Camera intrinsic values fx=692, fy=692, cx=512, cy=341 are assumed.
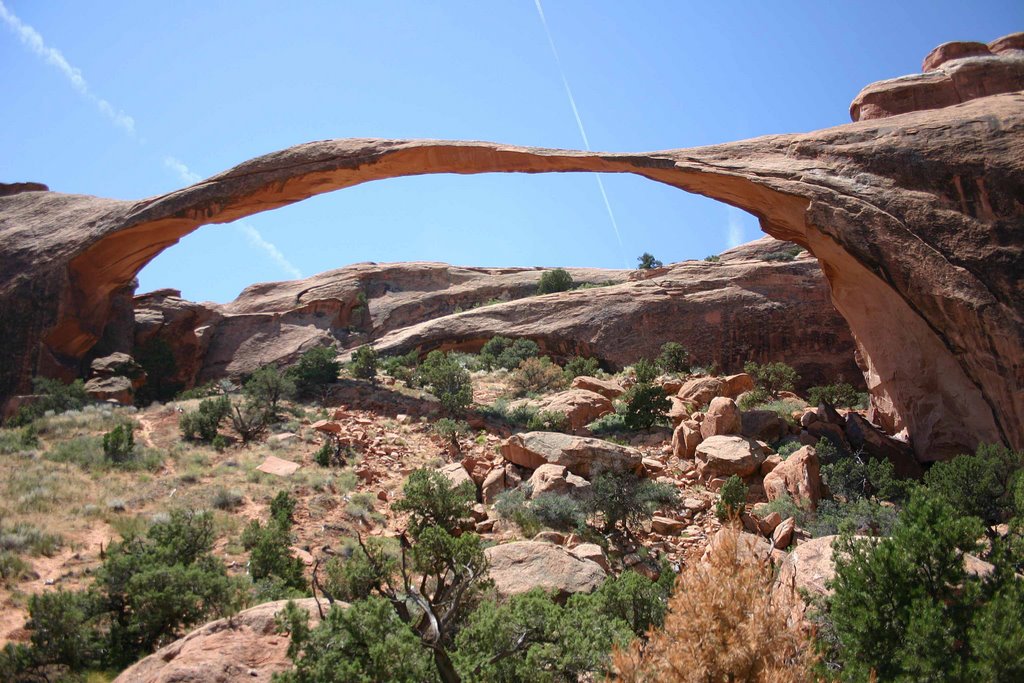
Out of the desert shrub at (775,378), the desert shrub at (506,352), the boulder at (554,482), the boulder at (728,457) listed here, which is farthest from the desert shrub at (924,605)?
the desert shrub at (506,352)

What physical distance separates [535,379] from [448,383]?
2895mm

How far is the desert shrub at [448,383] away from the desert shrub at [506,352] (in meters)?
2.64

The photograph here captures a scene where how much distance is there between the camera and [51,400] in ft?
52.6

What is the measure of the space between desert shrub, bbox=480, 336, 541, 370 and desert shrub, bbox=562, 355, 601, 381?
1.44 meters

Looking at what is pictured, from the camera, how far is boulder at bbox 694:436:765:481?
11.2 metres

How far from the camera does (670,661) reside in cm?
447

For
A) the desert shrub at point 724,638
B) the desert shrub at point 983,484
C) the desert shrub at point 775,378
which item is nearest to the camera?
the desert shrub at point 724,638

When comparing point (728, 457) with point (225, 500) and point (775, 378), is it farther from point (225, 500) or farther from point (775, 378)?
point (225, 500)

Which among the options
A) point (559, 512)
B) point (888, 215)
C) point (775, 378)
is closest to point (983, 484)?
point (888, 215)

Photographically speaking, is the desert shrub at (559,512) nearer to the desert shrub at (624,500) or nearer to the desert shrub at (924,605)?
the desert shrub at (624,500)

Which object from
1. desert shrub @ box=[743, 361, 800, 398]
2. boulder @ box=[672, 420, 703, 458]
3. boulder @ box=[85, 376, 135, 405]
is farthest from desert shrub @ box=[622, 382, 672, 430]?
boulder @ box=[85, 376, 135, 405]

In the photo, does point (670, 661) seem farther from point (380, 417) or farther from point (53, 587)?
point (380, 417)

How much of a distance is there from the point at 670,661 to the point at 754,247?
87.8 feet

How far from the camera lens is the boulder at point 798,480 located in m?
10.2
